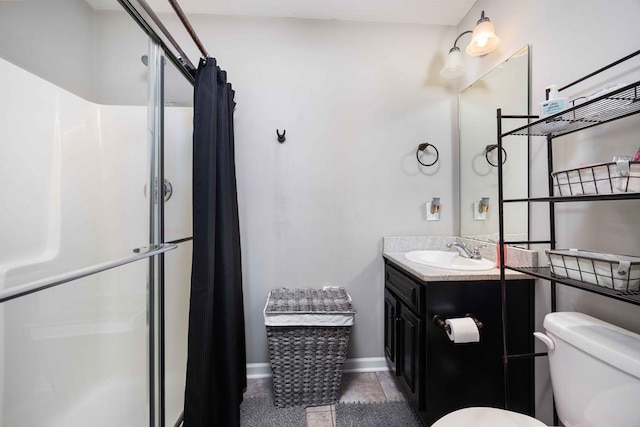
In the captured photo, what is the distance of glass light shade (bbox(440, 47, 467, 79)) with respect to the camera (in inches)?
65.4

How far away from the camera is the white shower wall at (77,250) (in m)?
1.04

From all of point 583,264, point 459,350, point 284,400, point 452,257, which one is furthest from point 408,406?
point 583,264

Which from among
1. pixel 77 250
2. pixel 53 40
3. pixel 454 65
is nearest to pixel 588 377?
pixel 454 65

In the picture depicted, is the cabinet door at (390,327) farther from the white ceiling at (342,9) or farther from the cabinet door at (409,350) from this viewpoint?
the white ceiling at (342,9)

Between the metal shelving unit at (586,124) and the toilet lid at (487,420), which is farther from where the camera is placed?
the toilet lid at (487,420)

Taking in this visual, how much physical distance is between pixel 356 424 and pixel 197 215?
1373mm

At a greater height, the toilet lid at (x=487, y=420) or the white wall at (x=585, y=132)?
the white wall at (x=585, y=132)

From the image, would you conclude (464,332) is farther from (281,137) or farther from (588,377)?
(281,137)

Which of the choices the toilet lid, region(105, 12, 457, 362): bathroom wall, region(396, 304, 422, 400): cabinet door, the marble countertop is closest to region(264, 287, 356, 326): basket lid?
region(105, 12, 457, 362): bathroom wall

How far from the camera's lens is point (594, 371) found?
75 cm

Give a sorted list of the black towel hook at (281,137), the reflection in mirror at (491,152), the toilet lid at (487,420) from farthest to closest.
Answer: the black towel hook at (281,137) < the reflection in mirror at (491,152) < the toilet lid at (487,420)

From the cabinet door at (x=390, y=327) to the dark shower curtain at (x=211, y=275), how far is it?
3.13ft

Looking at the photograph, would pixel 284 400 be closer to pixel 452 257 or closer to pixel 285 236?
pixel 285 236

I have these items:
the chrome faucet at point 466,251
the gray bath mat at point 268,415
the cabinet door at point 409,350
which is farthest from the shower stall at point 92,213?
the chrome faucet at point 466,251
